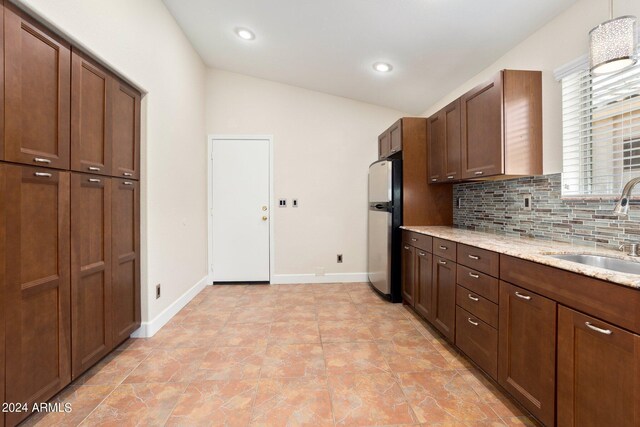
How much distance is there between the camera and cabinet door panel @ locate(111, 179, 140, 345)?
6.54 feet

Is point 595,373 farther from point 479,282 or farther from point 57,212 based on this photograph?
point 57,212

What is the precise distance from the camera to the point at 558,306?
1220mm

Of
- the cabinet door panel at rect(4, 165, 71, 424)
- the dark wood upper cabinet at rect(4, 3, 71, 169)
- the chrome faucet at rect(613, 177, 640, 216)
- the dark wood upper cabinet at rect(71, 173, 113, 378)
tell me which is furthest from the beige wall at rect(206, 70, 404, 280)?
the chrome faucet at rect(613, 177, 640, 216)

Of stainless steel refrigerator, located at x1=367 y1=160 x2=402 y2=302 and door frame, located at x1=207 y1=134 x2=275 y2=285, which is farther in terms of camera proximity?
door frame, located at x1=207 y1=134 x2=275 y2=285

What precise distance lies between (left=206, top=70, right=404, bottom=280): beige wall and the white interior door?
18 centimetres

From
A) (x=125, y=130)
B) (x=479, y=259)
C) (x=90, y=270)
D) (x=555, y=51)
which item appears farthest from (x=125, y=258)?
(x=555, y=51)

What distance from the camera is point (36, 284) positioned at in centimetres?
139

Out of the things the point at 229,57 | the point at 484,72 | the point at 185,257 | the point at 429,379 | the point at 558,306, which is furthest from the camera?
the point at 229,57

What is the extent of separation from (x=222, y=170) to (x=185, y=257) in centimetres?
129

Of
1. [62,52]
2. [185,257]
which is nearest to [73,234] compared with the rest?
[62,52]

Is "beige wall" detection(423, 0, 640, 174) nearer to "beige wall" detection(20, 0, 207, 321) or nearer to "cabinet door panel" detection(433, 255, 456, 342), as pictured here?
"cabinet door panel" detection(433, 255, 456, 342)

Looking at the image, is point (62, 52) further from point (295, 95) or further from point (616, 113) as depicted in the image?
point (616, 113)

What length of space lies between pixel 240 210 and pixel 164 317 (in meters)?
1.64

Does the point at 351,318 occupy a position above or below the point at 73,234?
below
